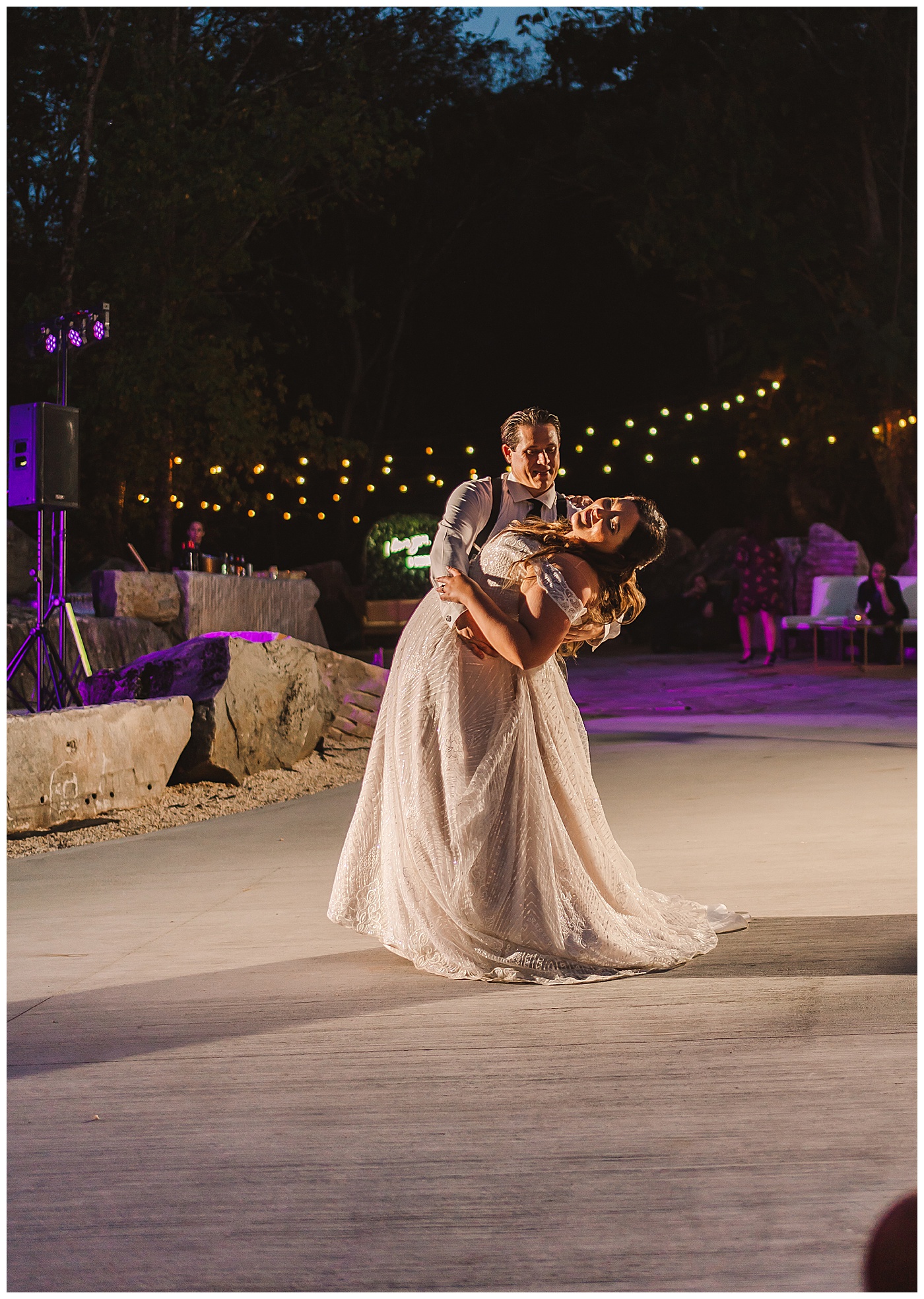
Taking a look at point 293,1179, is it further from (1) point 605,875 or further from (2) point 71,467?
(2) point 71,467

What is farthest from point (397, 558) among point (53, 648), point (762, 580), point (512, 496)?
point (512, 496)

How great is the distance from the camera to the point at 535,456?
137 inches

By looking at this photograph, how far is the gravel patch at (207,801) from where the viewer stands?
5188 mm

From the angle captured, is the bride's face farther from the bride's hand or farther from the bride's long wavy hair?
the bride's hand

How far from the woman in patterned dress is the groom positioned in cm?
978

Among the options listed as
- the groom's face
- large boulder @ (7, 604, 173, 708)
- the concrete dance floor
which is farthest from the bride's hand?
large boulder @ (7, 604, 173, 708)

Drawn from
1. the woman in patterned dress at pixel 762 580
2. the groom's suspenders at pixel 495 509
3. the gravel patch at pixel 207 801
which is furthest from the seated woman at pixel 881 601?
the groom's suspenders at pixel 495 509

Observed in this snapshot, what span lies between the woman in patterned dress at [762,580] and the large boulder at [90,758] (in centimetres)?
816

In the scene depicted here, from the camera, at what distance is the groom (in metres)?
3.45

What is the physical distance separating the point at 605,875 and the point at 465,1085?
101cm

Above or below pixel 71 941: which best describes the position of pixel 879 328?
above

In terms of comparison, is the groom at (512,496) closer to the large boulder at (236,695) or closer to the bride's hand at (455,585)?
the bride's hand at (455,585)

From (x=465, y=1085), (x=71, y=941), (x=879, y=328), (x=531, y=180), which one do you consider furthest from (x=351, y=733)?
(x=531, y=180)

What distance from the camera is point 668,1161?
2102mm
